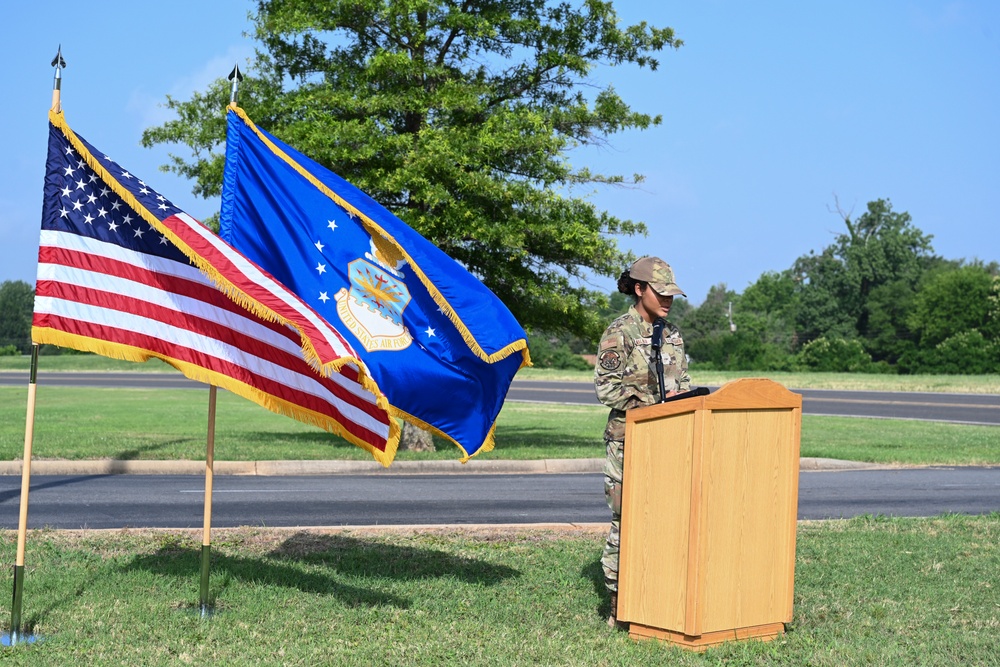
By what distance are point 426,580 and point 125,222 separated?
292cm

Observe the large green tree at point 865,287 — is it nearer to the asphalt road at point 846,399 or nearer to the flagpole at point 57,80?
the asphalt road at point 846,399

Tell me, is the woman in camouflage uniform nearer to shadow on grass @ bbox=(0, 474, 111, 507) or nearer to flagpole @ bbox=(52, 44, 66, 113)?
flagpole @ bbox=(52, 44, 66, 113)

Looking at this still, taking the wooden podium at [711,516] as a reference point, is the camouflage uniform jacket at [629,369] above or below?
above

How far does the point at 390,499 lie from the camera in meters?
11.4

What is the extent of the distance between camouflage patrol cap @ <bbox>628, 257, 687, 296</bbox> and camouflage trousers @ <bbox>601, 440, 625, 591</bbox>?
85 cm

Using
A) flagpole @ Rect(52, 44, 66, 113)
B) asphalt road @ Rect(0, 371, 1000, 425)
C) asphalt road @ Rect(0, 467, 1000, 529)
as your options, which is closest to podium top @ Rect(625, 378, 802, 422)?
flagpole @ Rect(52, 44, 66, 113)

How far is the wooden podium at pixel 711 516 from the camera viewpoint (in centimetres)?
533

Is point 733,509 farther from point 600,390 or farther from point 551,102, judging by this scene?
point 551,102

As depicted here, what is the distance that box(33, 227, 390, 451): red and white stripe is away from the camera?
17.9ft

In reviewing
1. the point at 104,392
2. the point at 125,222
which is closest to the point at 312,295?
the point at 125,222

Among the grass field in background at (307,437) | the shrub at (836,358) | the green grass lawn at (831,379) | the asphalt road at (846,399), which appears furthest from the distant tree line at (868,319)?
the grass field in background at (307,437)

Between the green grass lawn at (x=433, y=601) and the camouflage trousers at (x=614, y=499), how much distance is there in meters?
0.30

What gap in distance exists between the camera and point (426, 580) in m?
6.97

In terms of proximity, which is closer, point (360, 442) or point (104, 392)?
point (360, 442)
